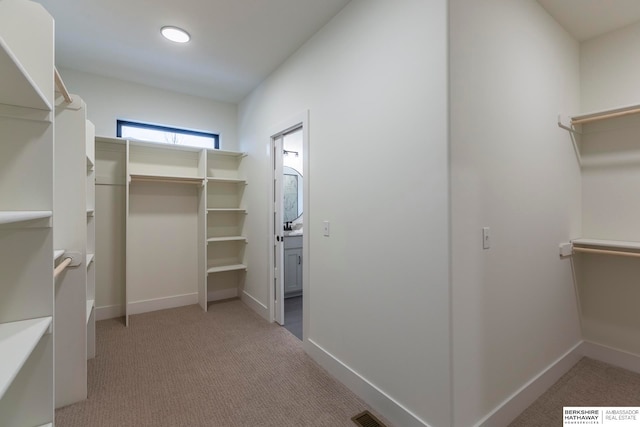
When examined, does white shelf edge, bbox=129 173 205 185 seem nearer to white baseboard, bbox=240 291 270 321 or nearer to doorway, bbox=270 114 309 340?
doorway, bbox=270 114 309 340

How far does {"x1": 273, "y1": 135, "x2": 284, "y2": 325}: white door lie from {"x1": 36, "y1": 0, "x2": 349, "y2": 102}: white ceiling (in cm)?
93

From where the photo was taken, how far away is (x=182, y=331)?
10.1 feet

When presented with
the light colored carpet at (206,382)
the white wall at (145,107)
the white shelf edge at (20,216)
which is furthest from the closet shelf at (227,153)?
the white shelf edge at (20,216)

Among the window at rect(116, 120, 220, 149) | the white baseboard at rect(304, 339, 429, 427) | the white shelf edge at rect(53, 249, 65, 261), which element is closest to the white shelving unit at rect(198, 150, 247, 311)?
the window at rect(116, 120, 220, 149)

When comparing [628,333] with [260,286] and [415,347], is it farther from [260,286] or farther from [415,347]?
[260,286]

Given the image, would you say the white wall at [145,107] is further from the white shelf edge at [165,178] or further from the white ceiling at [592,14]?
the white ceiling at [592,14]

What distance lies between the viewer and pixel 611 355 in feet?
7.95

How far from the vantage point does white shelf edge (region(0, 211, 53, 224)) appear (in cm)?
84

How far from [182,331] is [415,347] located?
8.28 feet

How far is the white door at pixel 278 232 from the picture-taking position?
10.6 feet

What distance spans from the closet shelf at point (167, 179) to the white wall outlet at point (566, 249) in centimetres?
376

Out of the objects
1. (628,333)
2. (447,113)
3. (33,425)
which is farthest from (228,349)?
(628,333)

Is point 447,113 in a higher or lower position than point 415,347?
higher

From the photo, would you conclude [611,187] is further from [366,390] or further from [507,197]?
[366,390]
